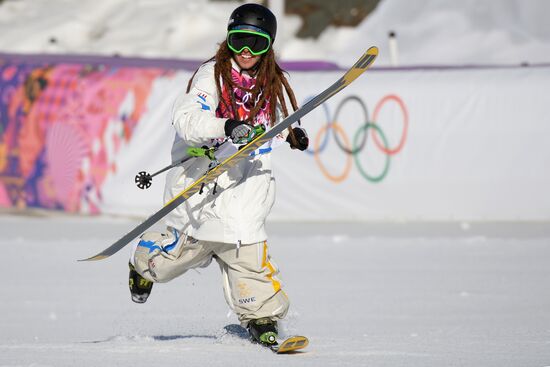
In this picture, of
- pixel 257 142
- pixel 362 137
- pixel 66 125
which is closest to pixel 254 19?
pixel 257 142

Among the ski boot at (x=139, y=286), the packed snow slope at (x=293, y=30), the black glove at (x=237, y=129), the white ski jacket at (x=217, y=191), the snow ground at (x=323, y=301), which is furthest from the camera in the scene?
the packed snow slope at (x=293, y=30)

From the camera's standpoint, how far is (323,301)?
8086 millimetres

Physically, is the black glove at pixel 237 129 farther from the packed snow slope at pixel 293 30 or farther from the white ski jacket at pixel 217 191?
the packed snow slope at pixel 293 30

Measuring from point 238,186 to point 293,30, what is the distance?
18478 mm

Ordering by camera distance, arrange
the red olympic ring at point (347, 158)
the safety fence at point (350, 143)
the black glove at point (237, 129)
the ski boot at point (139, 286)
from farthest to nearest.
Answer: the red olympic ring at point (347, 158) → the safety fence at point (350, 143) → the ski boot at point (139, 286) → the black glove at point (237, 129)

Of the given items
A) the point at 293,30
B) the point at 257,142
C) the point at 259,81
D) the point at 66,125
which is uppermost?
the point at 293,30

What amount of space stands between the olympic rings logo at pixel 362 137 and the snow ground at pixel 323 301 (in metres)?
0.58

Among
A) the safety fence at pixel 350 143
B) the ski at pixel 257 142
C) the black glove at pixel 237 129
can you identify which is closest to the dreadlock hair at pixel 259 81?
the ski at pixel 257 142

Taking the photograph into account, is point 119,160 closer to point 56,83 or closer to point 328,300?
point 56,83

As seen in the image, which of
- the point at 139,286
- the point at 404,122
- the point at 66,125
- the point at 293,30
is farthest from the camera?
the point at 293,30

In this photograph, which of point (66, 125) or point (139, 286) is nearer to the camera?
point (139, 286)

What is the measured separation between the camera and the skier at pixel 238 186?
5.71 meters

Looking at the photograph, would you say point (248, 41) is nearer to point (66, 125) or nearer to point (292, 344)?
point (292, 344)

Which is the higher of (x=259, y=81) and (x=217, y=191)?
(x=259, y=81)
